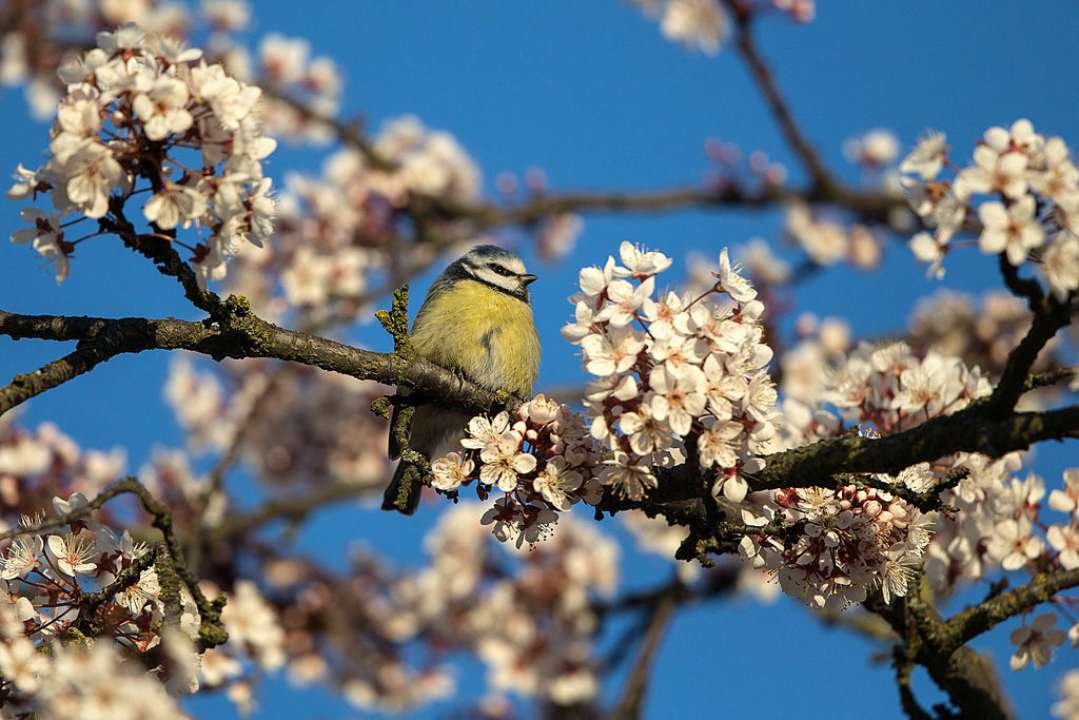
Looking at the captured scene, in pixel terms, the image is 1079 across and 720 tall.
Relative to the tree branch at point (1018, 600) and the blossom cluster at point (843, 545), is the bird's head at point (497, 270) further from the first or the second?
the tree branch at point (1018, 600)

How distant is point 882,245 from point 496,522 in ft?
30.0

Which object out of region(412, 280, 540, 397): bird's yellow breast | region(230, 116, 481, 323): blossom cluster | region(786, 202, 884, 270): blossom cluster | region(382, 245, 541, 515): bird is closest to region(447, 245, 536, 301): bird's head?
region(382, 245, 541, 515): bird

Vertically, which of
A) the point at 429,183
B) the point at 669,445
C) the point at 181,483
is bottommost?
the point at 669,445

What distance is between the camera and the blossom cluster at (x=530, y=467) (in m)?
3.25

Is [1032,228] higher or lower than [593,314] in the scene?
lower

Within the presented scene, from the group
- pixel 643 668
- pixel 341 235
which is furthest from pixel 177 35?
pixel 643 668

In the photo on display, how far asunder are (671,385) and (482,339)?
2519 millimetres

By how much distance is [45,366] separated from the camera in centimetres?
294

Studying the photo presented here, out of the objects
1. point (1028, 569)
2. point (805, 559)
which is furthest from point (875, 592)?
point (1028, 569)

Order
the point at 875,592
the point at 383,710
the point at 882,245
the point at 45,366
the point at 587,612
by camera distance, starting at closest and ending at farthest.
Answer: the point at 45,366 → the point at 875,592 → the point at 587,612 → the point at 383,710 → the point at 882,245

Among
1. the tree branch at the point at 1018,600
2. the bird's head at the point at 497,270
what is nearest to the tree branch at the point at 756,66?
the bird's head at the point at 497,270

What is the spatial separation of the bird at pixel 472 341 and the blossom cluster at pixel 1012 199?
2.47 m

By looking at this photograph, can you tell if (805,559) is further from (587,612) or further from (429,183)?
(429,183)

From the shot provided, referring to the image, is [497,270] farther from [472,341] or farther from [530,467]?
[530,467]
